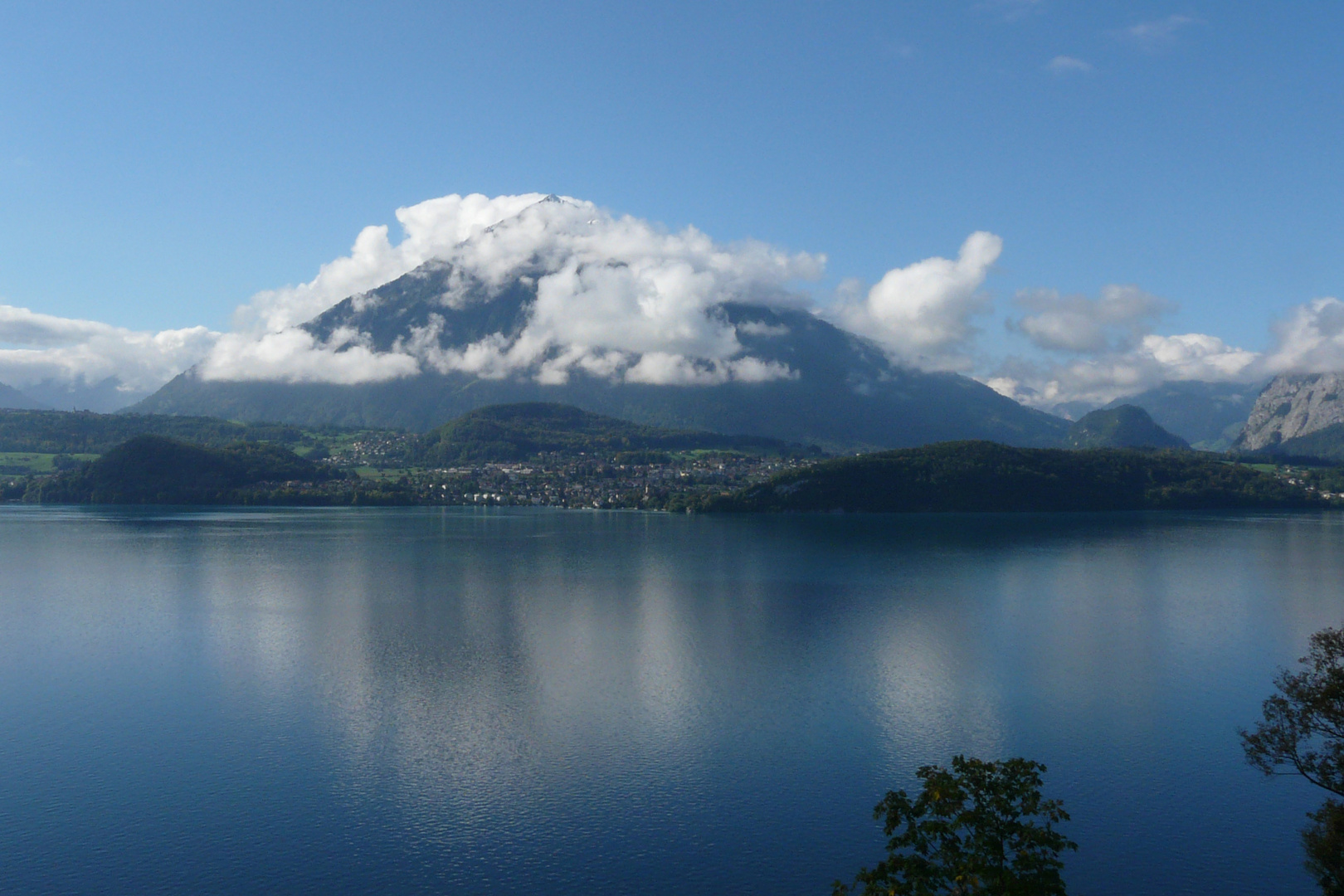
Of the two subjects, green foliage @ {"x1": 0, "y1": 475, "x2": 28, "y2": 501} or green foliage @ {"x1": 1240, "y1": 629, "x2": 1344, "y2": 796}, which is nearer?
green foliage @ {"x1": 1240, "y1": 629, "x2": 1344, "y2": 796}

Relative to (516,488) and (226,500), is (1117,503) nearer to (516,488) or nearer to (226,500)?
(516,488)

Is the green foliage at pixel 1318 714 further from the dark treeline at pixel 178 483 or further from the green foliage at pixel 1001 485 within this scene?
the dark treeline at pixel 178 483

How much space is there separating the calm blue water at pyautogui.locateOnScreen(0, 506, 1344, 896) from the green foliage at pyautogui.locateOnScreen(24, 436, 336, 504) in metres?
102

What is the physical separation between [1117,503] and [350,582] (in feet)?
450

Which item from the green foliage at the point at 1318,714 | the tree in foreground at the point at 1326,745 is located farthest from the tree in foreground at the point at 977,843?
the green foliage at the point at 1318,714

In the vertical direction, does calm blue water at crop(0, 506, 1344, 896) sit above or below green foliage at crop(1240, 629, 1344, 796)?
below

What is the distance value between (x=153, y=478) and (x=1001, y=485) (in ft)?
508

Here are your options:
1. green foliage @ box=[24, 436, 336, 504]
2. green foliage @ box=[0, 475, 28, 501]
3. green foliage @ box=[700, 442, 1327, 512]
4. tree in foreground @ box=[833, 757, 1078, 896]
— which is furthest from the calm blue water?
green foliage @ box=[0, 475, 28, 501]

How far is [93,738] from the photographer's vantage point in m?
31.4

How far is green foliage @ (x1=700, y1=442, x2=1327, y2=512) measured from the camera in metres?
152

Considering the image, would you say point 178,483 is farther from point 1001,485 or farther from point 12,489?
point 1001,485

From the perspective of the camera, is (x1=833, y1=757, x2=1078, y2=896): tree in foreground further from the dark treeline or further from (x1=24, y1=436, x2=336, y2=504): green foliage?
(x1=24, y1=436, x2=336, y2=504): green foliage

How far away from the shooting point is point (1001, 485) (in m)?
155

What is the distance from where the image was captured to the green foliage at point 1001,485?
152 metres
